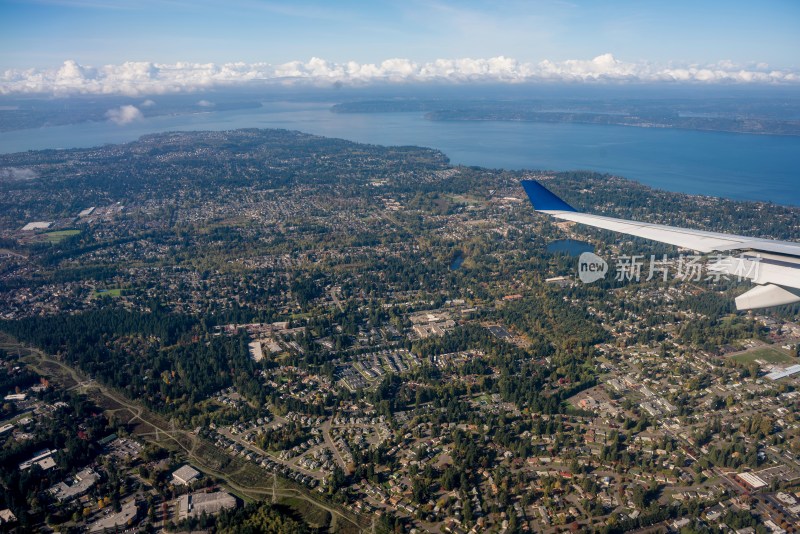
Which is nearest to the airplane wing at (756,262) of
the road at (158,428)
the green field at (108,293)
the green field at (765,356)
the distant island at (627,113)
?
the road at (158,428)

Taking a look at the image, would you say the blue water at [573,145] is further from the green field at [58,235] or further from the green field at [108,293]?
the green field at [108,293]

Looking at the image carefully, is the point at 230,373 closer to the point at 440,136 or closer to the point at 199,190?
the point at 199,190

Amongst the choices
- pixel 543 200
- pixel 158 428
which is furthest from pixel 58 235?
pixel 543 200

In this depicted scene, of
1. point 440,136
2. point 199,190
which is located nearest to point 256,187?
point 199,190

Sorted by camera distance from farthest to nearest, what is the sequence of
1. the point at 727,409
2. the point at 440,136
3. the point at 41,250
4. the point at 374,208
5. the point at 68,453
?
1. the point at 440,136
2. the point at 374,208
3. the point at 41,250
4. the point at 727,409
5. the point at 68,453

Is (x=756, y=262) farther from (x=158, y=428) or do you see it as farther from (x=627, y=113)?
(x=627, y=113)
